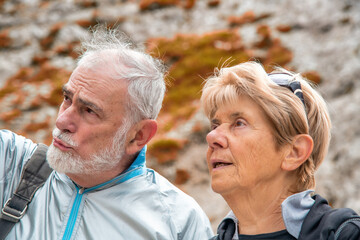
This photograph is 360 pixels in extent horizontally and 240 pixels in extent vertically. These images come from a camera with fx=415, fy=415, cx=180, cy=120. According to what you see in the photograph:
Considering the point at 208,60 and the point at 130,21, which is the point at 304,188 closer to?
the point at 208,60

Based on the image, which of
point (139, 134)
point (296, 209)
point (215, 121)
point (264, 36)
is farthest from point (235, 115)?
point (264, 36)

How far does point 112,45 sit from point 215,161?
6.85 ft

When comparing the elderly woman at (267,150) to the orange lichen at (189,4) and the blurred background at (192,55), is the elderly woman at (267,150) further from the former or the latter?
the orange lichen at (189,4)

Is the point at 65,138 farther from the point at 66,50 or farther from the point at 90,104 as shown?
the point at 66,50

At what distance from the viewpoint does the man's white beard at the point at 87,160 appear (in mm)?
4199

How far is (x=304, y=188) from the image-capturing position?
11.9 feet

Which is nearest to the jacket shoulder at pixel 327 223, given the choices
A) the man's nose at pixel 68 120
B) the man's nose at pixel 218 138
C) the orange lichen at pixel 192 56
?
the man's nose at pixel 218 138

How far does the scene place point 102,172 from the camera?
14.5ft

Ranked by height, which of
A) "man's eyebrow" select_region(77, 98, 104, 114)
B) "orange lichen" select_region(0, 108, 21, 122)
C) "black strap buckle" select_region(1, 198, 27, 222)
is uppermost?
"orange lichen" select_region(0, 108, 21, 122)

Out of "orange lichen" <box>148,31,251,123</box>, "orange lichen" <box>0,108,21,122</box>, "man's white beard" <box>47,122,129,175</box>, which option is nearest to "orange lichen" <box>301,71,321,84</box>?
"orange lichen" <box>148,31,251,123</box>

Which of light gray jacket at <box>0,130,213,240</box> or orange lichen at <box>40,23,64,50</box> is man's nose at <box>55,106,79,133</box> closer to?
light gray jacket at <box>0,130,213,240</box>

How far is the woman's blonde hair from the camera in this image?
350cm

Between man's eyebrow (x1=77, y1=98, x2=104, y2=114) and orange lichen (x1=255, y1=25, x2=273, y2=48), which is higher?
orange lichen (x1=255, y1=25, x2=273, y2=48)

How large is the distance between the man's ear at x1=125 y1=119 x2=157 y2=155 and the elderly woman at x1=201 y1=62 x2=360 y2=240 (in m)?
1.19
